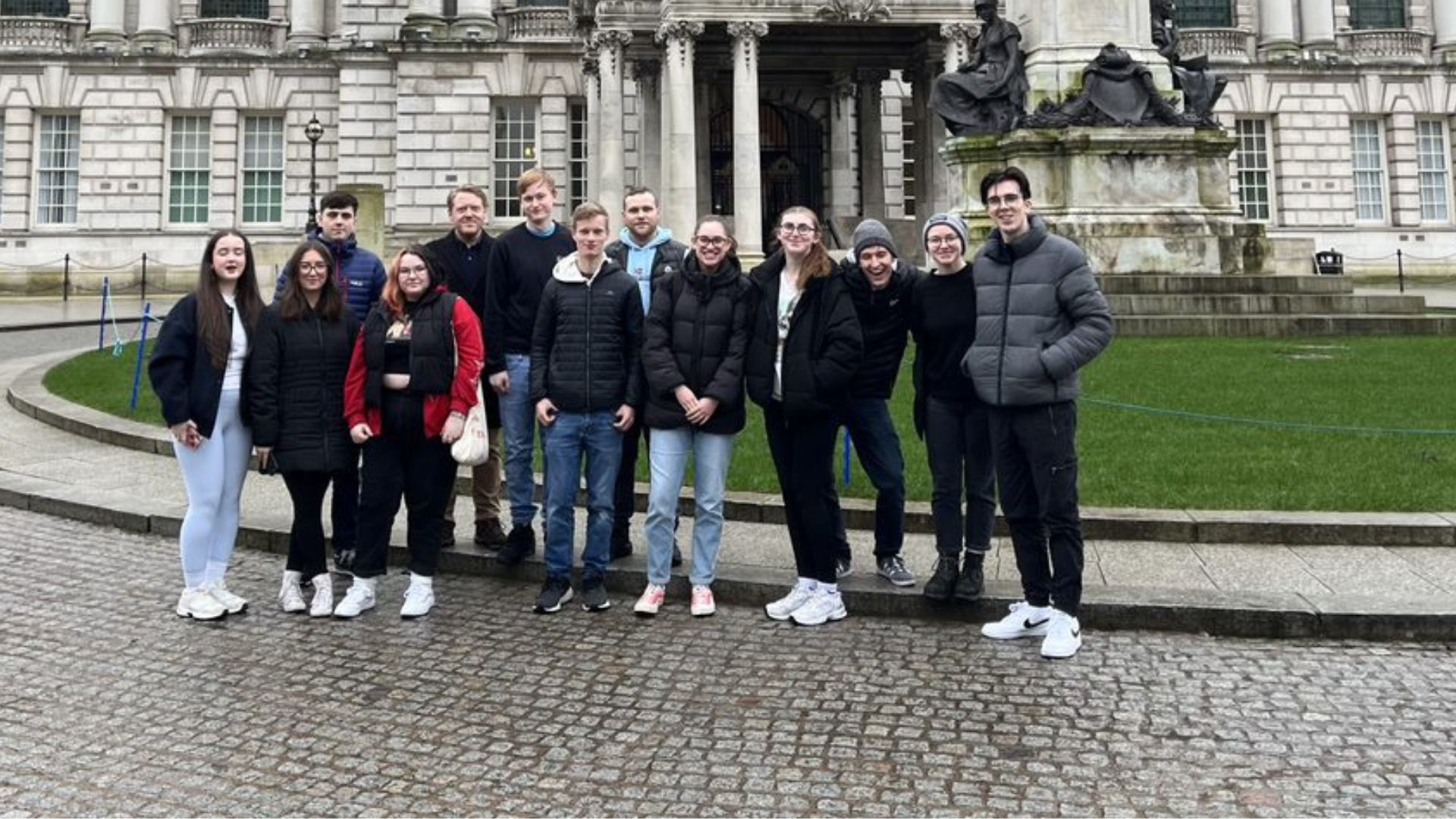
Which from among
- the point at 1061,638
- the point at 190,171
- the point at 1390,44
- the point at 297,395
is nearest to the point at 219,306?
the point at 297,395

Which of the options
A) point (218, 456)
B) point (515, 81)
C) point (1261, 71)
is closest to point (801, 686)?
point (218, 456)

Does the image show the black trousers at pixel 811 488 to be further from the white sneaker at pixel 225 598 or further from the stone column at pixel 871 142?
the stone column at pixel 871 142

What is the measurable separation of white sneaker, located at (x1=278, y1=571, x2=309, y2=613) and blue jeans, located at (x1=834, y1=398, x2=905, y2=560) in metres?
3.19

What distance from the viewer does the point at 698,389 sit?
631 centimetres

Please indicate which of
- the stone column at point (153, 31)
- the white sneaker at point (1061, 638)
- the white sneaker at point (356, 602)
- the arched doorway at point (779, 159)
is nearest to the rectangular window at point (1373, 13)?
the arched doorway at point (779, 159)

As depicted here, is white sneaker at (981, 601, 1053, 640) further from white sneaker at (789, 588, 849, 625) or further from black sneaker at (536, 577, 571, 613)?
black sneaker at (536, 577, 571, 613)

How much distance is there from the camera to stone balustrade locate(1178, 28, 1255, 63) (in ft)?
137

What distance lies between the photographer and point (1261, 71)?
4150 centimetres

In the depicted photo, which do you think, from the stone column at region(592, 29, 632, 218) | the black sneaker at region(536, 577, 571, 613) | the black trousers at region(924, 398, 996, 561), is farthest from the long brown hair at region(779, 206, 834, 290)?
the stone column at region(592, 29, 632, 218)

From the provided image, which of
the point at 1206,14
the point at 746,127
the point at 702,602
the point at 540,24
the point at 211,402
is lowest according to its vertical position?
the point at 702,602

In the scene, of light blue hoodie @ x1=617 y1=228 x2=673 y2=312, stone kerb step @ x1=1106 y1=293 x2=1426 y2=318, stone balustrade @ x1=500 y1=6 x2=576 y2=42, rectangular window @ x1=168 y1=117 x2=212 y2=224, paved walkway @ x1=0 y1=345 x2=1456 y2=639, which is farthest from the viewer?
rectangular window @ x1=168 y1=117 x2=212 y2=224

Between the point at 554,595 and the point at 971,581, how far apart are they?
2.45 metres

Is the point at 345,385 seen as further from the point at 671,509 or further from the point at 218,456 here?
the point at 671,509

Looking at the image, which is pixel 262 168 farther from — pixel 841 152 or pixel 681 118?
pixel 841 152
